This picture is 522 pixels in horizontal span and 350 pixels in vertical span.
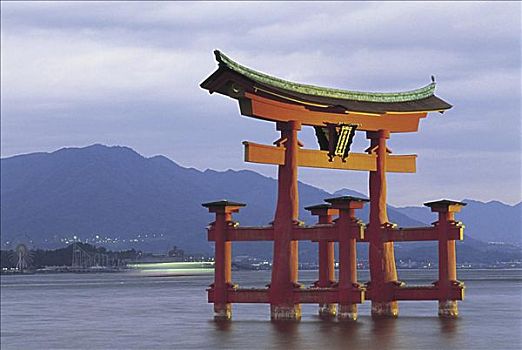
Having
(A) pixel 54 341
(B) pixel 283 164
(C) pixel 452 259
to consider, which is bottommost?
(A) pixel 54 341

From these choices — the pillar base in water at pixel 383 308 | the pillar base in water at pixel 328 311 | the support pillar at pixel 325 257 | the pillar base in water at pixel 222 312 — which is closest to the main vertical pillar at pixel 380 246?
the pillar base in water at pixel 383 308

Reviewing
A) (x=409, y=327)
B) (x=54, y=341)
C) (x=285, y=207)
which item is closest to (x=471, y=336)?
(x=409, y=327)

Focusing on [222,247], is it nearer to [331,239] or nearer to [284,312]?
[284,312]

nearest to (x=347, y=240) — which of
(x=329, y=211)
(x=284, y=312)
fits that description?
(x=284, y=312)

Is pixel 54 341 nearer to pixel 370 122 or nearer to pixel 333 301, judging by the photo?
pixel 333 301

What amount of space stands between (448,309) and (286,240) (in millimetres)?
7474

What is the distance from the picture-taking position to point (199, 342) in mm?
30781

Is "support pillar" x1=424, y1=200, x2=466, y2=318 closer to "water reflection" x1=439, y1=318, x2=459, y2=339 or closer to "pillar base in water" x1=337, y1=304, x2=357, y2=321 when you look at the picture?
"water reflection" x1=439, y1=318, x2=459, y2=339

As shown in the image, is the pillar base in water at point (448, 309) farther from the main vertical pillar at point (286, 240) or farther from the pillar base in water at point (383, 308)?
the main vertical pillar at point (286, 240)

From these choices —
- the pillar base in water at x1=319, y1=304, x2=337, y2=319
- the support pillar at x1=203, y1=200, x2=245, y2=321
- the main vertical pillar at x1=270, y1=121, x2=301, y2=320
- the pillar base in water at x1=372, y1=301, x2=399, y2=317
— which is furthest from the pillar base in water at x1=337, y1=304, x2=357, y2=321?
the pillar base in water at x1=319, y1=304, x2=337, y2=319

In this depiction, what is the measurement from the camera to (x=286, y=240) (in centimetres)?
3275

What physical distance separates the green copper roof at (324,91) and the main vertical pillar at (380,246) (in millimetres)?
1287

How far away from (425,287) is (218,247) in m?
6.86

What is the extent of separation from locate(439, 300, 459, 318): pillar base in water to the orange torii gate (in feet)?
0.11
